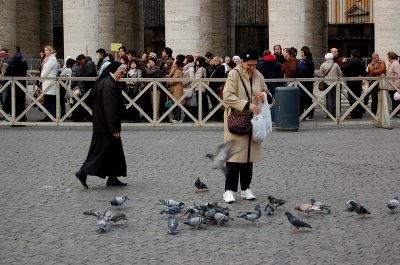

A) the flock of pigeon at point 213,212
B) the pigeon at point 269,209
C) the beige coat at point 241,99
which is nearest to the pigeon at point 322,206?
the flock of pigeon at point 213,212

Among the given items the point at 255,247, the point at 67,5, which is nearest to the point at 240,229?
the point at 255,247

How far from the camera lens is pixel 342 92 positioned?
25.4 metres

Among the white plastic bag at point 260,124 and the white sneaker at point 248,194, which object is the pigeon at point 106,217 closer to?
the white sneaker at point 248,194

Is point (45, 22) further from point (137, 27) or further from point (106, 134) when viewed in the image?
point (106, 134)

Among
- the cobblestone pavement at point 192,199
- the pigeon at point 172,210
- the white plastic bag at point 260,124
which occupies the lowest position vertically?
the cobblestone pavement at point 192,199

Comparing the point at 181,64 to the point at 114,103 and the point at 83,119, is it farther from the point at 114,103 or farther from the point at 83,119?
the point at 114,103

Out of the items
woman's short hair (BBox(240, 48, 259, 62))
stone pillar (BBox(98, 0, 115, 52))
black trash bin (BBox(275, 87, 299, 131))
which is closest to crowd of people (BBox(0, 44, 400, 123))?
black trash bin (BBox(275, 87, 299, 131))

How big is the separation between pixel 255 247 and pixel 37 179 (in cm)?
600

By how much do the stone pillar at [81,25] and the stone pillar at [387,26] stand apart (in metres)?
9.45

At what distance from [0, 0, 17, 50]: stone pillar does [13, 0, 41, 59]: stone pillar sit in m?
3.97

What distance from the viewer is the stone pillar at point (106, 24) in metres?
35.3

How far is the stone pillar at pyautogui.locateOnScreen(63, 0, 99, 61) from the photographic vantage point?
111ft

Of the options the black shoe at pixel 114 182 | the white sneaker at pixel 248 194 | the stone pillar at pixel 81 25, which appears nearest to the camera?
the white sneaker at pixel 248 194

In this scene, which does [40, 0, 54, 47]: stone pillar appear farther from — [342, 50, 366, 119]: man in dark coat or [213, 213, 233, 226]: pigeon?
[213, 213, 233, 226]: pigeon
